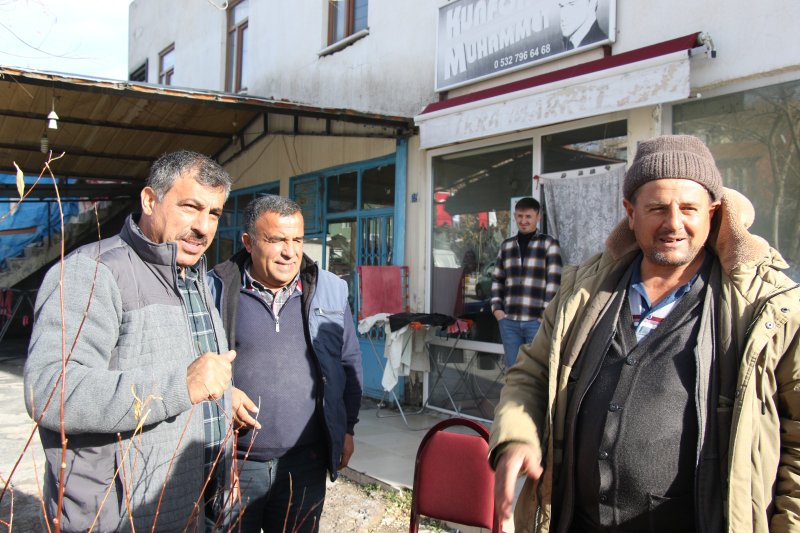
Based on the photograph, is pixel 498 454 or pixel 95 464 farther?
pixel 498 454

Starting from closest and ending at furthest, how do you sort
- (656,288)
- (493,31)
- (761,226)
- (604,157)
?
(656,288)
(761,226)
(604,157)
(493,31)

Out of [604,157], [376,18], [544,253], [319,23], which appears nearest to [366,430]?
[544,253]

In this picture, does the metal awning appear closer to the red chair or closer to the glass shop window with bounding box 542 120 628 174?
the glass shop window with bounding box 542 120 628 174

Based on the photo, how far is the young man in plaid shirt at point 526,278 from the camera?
4.95 meters

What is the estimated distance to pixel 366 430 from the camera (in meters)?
5.73

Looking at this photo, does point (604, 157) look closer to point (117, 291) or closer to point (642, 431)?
point (642, 431)

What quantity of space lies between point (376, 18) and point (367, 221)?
2620 mm

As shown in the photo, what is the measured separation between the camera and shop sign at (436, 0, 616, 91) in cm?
486

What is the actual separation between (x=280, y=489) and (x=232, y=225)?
348 inches

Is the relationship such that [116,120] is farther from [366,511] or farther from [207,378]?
[207,378]

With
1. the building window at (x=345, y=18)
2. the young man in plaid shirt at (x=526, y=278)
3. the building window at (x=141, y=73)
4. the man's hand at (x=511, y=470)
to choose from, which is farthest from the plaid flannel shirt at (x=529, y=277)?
the building window at (x=141, y=73)

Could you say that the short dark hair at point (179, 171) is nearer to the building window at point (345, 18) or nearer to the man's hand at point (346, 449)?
the man's hand at point (346, 449)

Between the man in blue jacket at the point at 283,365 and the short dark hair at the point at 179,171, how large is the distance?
1.80ft

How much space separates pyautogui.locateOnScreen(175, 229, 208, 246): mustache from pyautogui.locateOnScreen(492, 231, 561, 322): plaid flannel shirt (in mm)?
3551
